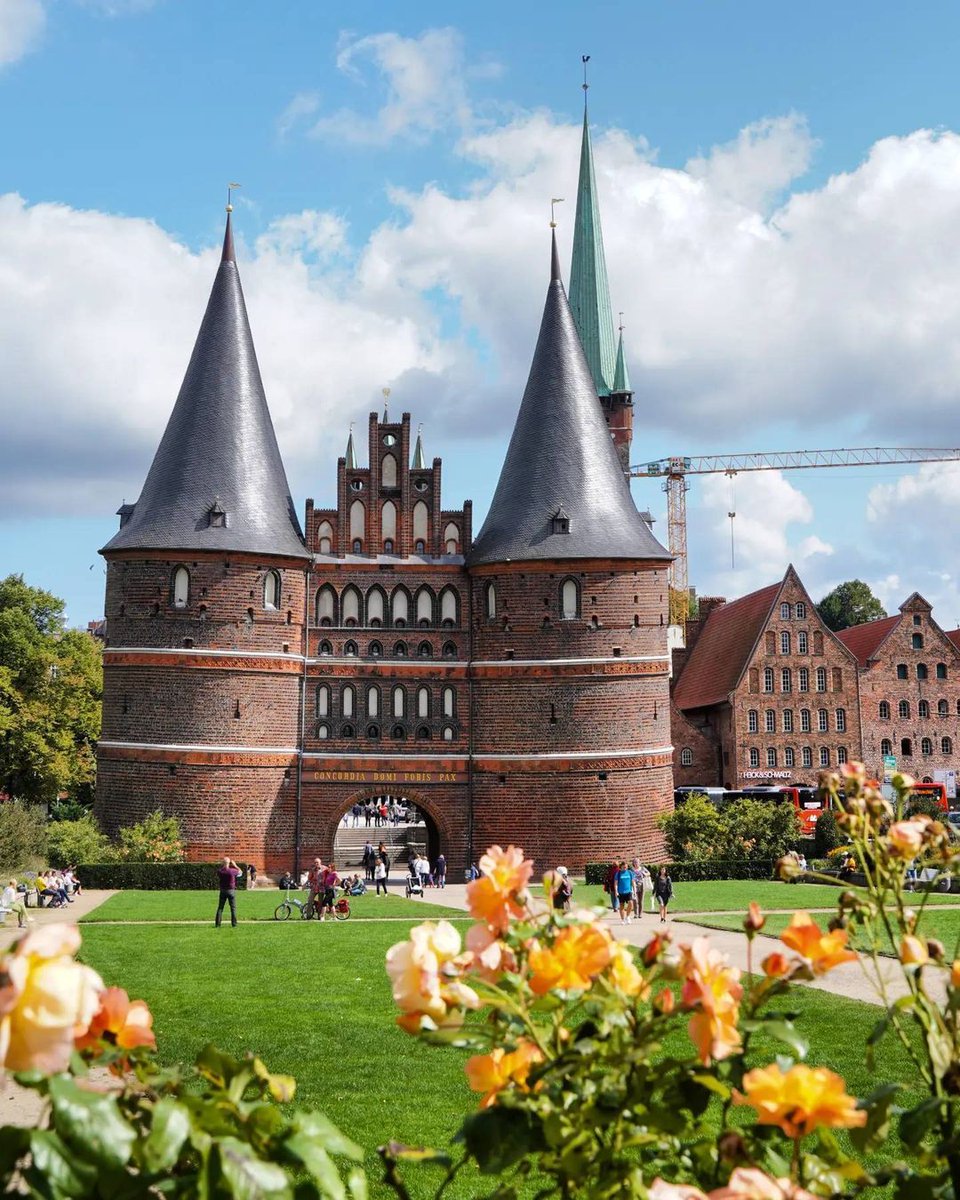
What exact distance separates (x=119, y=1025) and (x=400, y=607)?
1298 inches

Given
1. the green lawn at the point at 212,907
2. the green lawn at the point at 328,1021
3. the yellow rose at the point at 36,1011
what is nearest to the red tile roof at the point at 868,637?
the green lawn at the point at 212,907

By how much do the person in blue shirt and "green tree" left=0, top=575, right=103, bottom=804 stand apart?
27.8m

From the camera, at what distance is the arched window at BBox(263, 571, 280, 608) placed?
111 feet

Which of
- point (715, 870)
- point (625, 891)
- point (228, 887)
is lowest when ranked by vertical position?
point (715, 870)

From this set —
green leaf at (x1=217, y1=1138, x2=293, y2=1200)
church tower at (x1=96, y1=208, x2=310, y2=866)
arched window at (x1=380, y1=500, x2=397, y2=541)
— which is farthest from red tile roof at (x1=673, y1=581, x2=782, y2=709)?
green leaf at (x1=217, y1=1138, x2=293, y2=1200)

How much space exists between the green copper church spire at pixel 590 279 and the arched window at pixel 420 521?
32742 mm

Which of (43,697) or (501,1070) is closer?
(501,1070)

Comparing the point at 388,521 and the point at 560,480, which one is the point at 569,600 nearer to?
the point at 560,480

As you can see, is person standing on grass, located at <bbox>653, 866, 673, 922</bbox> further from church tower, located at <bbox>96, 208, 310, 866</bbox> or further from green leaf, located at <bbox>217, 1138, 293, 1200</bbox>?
green leaf, located at <bbox>217, 1138, 293, 1200</bbox>

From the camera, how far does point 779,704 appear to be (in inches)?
1884

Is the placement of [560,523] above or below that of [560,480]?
below

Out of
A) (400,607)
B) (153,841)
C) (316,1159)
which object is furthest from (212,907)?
(316,1159)

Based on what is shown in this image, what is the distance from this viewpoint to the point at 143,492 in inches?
1358

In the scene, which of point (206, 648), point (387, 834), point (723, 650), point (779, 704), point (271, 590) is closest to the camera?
point (206, 648)
